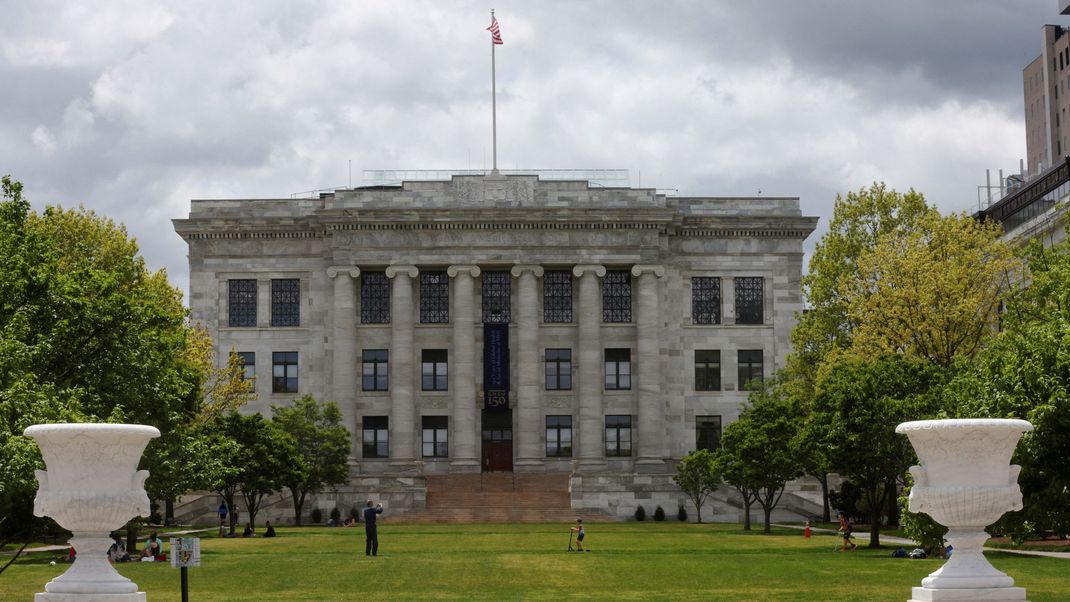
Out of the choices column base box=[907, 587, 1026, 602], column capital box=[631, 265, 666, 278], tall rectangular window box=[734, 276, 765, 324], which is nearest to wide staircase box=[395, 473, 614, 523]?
column capital box=[631, 265, 666, 278]

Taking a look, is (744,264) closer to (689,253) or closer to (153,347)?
(689,253)

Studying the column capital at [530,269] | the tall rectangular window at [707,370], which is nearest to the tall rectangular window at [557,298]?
the column capital at [530,269]

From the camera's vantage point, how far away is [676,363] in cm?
9531

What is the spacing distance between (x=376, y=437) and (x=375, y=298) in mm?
9410

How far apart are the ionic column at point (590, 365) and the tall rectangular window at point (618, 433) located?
2.73 ft

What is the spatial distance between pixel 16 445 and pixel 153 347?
50.9ft

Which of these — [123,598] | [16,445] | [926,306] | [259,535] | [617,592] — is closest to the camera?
[123,598]

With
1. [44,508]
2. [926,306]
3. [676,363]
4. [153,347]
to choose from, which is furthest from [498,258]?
[44,508]

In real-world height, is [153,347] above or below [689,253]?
below

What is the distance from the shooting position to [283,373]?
311 ft

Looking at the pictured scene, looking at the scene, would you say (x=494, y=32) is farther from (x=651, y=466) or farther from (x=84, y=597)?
(x=84, y=597)

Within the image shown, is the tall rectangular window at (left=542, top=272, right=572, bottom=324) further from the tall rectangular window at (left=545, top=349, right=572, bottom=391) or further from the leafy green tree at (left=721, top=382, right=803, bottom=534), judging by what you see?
the leafy green tree at (left=721, top=382, right=803, bottom=534)

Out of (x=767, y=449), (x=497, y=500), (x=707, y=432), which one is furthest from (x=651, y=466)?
(x=767, y=449)

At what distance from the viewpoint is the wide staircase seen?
80688 millimetres
